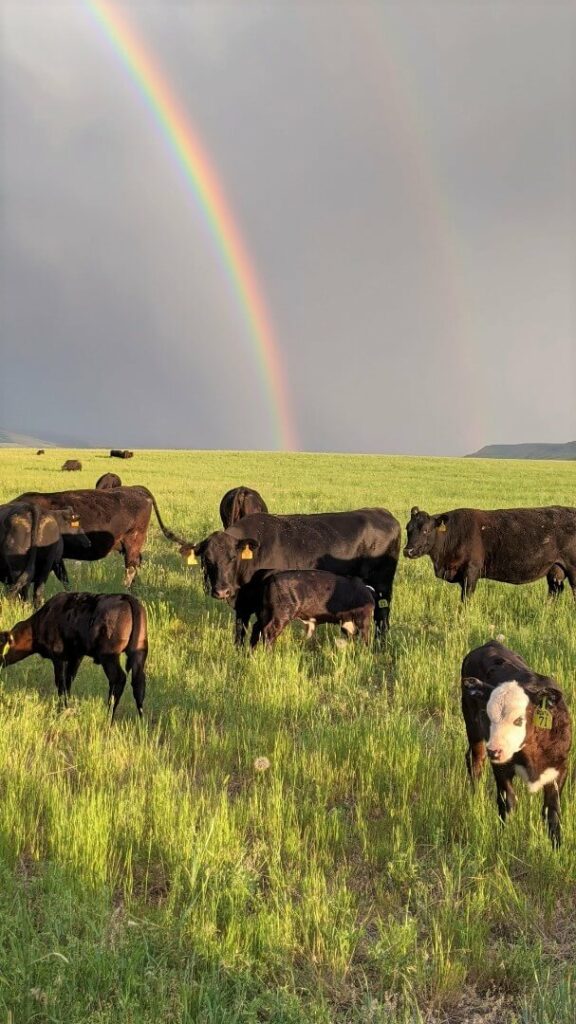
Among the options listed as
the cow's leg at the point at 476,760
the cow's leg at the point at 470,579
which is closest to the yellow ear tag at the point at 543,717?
the cow's leg at the point at 476,760

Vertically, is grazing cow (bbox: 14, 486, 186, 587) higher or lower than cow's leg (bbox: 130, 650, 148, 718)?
higher

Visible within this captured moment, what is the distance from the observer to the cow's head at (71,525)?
436 inches

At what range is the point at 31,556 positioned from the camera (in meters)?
9.77

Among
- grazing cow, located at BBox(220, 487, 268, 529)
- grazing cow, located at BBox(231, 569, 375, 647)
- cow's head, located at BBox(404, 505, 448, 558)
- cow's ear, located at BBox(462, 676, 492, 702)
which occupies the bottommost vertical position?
cow's ear, located at BBox(462, 676, 492, 702)

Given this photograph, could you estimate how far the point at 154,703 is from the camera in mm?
6121

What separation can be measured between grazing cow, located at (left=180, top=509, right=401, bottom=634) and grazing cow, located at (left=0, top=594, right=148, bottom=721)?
85.4 inches

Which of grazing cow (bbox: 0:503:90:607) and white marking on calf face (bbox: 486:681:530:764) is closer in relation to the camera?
white marking on calf face (bbox: 486:681:530:764)

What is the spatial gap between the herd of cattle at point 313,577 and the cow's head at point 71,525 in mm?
21

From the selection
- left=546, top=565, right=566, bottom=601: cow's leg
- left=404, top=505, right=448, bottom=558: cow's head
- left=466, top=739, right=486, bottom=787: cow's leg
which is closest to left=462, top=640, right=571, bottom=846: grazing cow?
left=466, top=739, right=486, bottom=787: cow's leg

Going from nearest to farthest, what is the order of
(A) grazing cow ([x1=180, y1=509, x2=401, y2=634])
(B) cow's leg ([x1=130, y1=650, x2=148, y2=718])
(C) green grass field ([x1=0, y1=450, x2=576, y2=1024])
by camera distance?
(C) green grass field ([x1=0, y1=450, x2=576, y2=1024]), (B) cow's leg ([x1=130, y1=650, x2=148, y2=718]), (A) grazing cow ([x1=180, y1=509, x2=401, y2=634])

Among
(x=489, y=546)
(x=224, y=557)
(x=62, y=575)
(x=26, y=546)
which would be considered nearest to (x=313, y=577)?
(x=224, y=557)

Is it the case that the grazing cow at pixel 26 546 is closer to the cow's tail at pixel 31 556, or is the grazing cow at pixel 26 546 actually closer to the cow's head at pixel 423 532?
the cow's tail at pixel 31 556

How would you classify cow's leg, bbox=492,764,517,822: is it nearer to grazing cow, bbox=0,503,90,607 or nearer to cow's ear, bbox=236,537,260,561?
cow's ear, bbox=236,537,260,561

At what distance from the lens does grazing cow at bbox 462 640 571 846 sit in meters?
3.59
